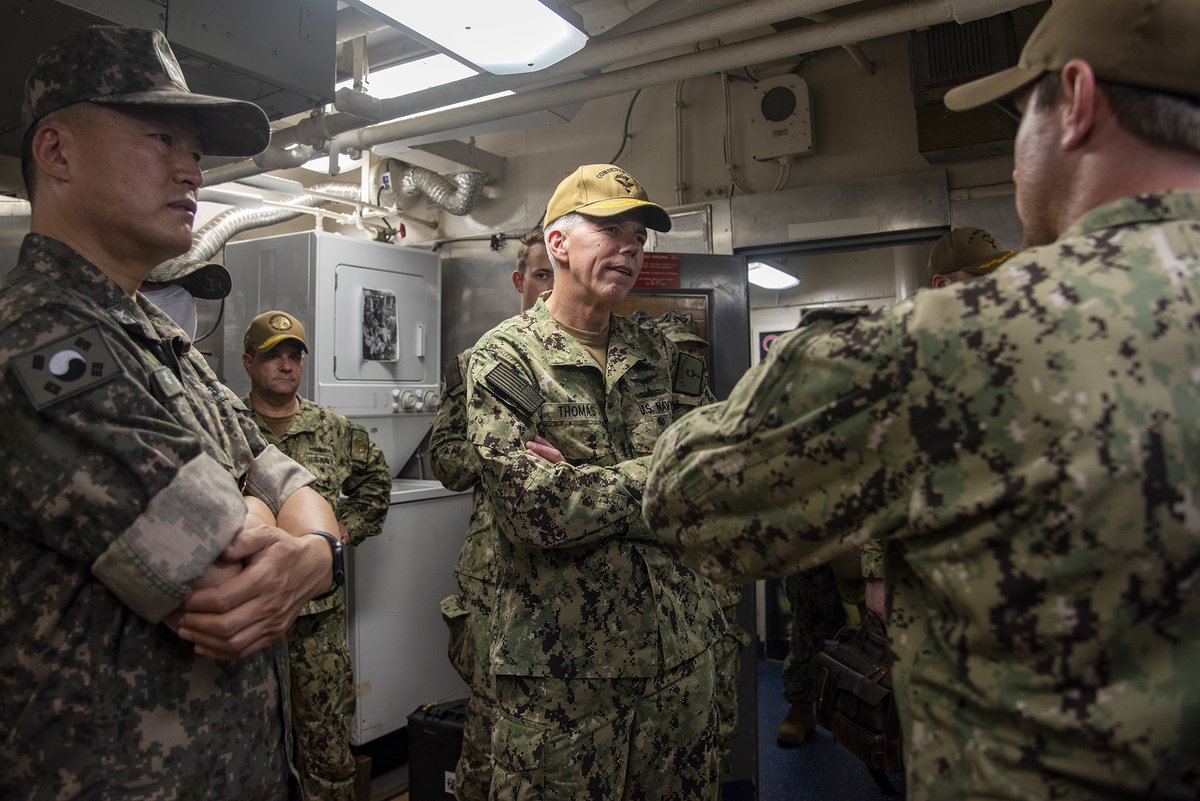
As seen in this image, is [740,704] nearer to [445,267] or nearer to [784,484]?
[784,484]

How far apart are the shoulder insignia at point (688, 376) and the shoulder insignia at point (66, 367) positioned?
135 cm

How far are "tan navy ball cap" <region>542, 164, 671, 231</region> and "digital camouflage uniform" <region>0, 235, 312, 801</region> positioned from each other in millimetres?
1099

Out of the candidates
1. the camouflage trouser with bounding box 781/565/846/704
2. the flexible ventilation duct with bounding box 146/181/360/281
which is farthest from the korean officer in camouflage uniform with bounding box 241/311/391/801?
the camouflage trouser with bounding box 781/565/846/704

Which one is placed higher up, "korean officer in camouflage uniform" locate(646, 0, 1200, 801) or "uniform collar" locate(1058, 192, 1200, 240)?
"uniform collar" locate(1058, 192, 1200, 240)

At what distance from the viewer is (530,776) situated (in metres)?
1.57

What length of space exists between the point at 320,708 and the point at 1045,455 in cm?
277

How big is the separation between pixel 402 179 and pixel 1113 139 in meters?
4.27

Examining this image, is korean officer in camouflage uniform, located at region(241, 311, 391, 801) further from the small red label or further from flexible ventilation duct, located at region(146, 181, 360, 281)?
the small red label

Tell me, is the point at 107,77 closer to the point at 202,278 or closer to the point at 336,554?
the point at 336,554

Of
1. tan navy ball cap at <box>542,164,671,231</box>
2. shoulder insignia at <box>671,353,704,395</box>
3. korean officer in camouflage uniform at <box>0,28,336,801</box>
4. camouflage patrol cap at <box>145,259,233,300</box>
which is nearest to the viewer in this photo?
korean officer in camouflage uniform at <box>0,28,336,801</box>

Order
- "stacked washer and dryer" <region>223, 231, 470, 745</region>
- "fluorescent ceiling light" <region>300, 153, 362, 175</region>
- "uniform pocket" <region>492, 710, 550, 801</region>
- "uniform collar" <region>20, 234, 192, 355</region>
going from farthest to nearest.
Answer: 1. "fluorescent ceiling light" <region>300, 153, 362, 175</region>
2. "stacked washer and dryer" <region>223, 231, 470, 745</region>
3. "uniform pocket" <region>492, 710, 550, 801</region>
4. "uniform collar" <region>20, 234, 192, 355</region>

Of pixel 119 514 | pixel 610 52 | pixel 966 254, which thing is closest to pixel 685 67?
pixel 610 52

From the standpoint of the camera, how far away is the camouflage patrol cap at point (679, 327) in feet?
9.62

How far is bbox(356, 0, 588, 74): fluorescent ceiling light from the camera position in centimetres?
240
